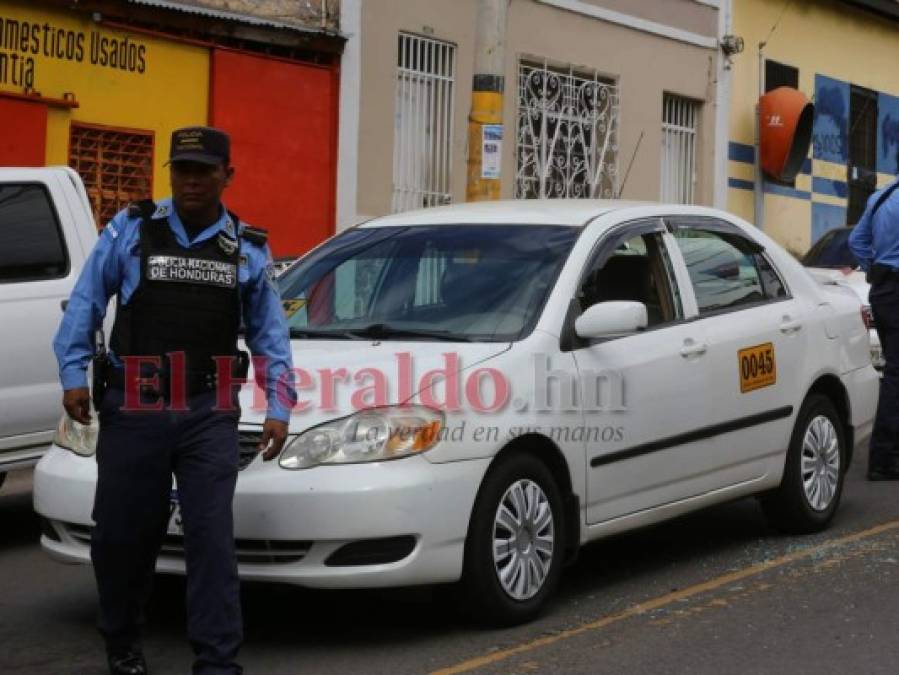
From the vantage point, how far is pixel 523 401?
6172 mm

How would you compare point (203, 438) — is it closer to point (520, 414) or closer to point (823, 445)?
point (520, 414)

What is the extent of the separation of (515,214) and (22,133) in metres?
7.07

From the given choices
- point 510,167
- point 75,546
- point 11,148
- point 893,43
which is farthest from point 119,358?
point 893,43

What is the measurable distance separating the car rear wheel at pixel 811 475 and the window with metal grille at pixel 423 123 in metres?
9.07

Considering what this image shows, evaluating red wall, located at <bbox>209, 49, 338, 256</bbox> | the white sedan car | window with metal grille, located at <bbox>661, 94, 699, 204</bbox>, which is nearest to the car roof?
the white sedan car

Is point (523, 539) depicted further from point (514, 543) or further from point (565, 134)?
point (565, 134)

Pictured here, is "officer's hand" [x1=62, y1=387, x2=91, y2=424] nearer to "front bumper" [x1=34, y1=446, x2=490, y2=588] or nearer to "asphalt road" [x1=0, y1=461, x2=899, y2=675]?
"front bumper" [x1=34, y1=446, x2=490, y2=588]

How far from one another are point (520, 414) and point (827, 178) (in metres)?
19.5

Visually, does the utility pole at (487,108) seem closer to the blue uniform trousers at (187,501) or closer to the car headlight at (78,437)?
the car headlight at (78,437)

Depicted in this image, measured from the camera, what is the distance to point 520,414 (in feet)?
20.1

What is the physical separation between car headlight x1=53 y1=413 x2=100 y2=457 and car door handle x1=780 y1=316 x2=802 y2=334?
10.6 ft

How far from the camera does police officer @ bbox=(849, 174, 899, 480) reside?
9.70 m

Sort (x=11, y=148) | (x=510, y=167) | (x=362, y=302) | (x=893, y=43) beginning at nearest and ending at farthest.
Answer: (x=362, y=302) < (x=11, y=148) < (x=510, y=167) < (x=893, y=43)

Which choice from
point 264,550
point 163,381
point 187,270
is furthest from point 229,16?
point 163,381
